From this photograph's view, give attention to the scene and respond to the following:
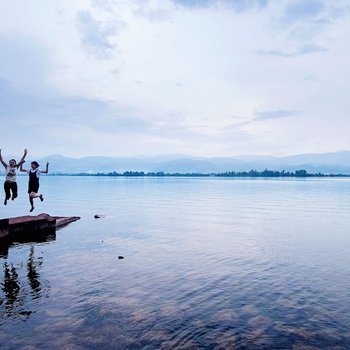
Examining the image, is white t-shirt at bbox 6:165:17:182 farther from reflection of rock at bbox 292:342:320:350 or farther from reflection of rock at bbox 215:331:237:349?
reflection of rock at bbox 292:342:320:350

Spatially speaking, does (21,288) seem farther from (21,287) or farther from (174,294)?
(174,294)

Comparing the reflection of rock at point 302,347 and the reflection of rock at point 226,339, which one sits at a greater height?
the reflection of rock at point 226,339

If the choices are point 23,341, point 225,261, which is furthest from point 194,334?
point 225,261

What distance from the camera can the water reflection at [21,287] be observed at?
13.0m

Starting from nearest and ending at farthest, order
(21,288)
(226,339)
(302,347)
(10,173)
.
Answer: (302,347) < (226,339) < (21,288) < (10,173)

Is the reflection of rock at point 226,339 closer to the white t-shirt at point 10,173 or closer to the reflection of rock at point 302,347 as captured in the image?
the reflection of rock at point 302,347

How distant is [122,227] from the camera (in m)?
38.0

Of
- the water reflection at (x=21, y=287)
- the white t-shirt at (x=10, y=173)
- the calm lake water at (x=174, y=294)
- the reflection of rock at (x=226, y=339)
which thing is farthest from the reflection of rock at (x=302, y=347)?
the white t-shirt at (x=10, y=173)

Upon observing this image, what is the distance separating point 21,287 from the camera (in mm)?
15703

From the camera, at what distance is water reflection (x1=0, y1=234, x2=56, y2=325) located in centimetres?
1301

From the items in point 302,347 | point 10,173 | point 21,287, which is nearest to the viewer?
point 302,347

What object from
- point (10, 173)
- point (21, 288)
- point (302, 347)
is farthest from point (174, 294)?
point (10, 173)

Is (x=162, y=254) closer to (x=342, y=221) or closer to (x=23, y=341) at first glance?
(x=23, y=341)

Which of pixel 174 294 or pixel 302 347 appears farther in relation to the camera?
pixel 174 294
